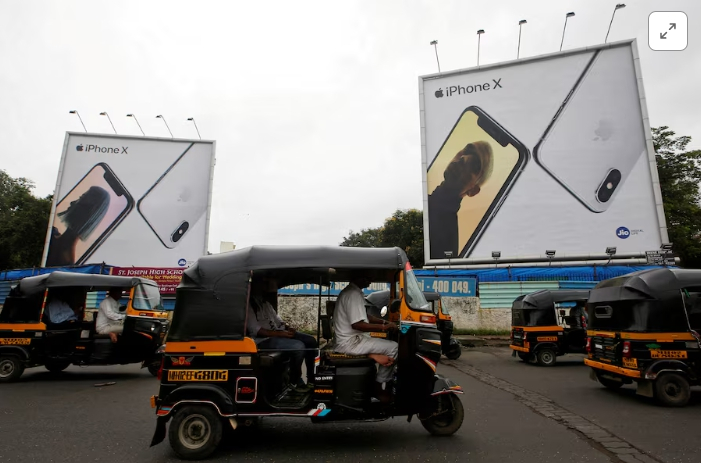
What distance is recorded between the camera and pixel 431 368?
4.73 meters

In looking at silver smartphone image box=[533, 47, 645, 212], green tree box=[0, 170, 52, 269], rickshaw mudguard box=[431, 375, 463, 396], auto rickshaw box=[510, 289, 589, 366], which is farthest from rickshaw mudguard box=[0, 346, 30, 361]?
green tree box=[0, 170, 52, 269]

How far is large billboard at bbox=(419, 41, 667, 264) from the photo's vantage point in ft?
76.6

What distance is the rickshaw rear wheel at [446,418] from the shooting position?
5.08 meters

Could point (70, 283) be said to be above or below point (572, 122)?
below

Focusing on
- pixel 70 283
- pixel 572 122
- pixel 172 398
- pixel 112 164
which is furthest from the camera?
pixel 112 164

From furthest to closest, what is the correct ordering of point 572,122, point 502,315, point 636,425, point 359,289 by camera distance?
point 572,122
point 502,315
point 636,425
point 359,289

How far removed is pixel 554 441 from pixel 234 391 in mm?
3635

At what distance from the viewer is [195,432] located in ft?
15.1

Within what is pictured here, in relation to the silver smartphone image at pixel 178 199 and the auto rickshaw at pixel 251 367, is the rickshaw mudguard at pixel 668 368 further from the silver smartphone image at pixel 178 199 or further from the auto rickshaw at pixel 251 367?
the silver smartphone image at pixel 178 199

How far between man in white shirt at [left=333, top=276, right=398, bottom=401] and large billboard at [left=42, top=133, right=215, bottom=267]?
25720mm

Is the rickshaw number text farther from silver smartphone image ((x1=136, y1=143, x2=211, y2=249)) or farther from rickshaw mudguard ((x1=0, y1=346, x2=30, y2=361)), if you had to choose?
silver smartphone image ((x1=136, y1=143, x2=211, y2=249))

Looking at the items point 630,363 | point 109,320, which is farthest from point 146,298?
point 630,363

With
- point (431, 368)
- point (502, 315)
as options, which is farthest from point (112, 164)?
point (431, 368)

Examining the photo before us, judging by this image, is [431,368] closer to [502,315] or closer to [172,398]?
[172,398]
